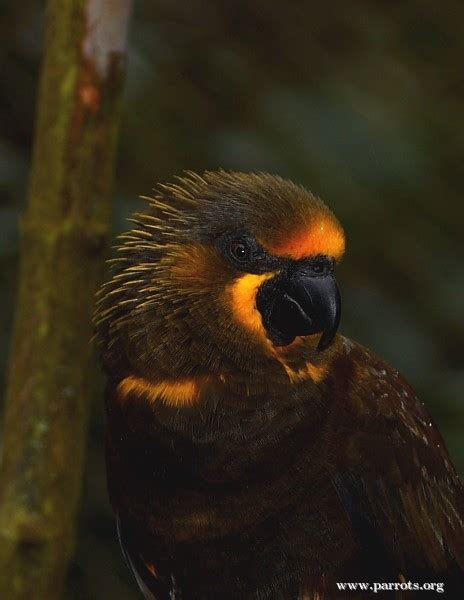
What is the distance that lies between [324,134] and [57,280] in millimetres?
922

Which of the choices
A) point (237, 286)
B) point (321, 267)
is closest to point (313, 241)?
→ point (321, 267)

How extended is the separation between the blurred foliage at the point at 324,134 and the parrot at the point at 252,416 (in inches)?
26.9

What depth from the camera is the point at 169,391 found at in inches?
78.0

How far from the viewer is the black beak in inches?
75.5

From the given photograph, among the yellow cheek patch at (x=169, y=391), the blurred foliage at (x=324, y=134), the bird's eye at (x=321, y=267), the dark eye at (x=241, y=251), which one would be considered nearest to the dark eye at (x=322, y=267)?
the bird's eye at (x=321, y=267)

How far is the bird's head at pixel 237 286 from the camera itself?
6.34ft

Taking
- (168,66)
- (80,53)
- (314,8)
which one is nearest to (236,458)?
(80,53)

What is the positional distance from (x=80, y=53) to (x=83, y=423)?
0.75 metres

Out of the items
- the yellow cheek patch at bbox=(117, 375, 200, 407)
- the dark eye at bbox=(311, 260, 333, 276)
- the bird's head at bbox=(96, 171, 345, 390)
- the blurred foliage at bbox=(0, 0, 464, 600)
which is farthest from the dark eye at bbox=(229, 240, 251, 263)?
the blurred foliage at bbox=(0, 0, 464, 600)

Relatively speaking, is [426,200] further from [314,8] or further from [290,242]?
[290,242]

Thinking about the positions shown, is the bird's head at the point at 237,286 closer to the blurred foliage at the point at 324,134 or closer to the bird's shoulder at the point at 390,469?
the bird's shoulder at the point at 390,469

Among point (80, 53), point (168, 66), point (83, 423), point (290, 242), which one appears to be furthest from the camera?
point (168, 66)

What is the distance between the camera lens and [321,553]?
203 cm

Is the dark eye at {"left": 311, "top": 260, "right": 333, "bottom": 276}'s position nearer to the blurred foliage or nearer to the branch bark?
the branch bark
